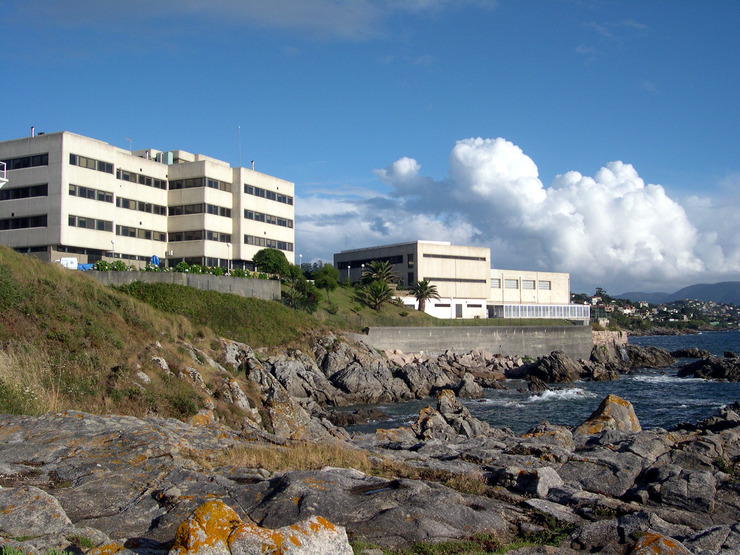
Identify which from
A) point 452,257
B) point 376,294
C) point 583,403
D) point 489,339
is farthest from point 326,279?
point 583,403

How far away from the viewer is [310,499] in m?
7.69

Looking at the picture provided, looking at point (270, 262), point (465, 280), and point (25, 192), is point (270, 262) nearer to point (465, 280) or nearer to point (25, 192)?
point (25, 192)

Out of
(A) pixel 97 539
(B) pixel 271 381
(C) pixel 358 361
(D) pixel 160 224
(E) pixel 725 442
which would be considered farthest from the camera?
(D) pixel 160 224

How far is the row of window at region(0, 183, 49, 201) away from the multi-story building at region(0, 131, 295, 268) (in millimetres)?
79

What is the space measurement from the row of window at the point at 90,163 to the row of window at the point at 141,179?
4.98ft

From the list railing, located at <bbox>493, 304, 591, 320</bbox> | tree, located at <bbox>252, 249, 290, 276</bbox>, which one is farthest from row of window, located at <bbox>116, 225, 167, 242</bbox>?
railing, located at <bbox>493, 304, 591, 320</bbox>

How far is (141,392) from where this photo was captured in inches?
661

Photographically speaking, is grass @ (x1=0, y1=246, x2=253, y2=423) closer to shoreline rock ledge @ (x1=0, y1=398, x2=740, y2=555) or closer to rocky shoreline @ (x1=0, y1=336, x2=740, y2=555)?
rocky shoreline @ (x1=0, y1=336, x2=740, y2=555)

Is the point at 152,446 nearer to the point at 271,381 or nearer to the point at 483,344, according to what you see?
the point at 271,381

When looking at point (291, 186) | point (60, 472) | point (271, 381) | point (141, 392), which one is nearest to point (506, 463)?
point (60, 472)

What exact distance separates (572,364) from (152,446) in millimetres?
52958

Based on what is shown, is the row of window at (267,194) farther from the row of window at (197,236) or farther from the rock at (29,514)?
the rock at (29,514)

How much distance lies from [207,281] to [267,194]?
63.9 feet

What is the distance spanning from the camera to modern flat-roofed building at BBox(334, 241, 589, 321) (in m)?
79.4
